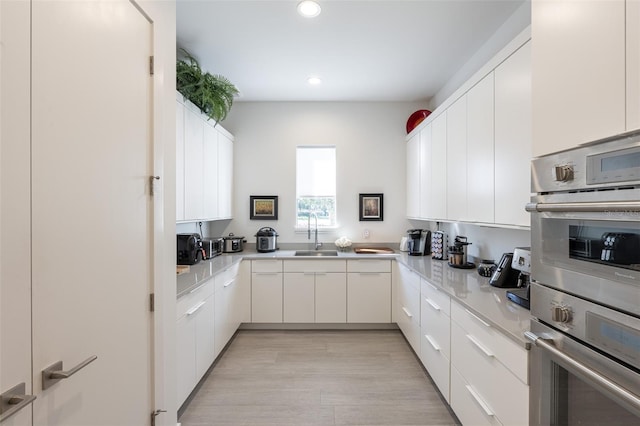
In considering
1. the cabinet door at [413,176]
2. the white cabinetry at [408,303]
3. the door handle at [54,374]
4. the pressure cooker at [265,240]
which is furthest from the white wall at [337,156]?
the door handle at [54,374]

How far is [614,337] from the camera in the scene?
80 centimetres

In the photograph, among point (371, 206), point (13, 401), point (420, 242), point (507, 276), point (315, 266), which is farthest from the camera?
point (371, 206)

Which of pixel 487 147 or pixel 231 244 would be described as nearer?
pixel 487 147

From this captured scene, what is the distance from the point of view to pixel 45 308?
0.89 m

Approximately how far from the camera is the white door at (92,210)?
0.88 metres

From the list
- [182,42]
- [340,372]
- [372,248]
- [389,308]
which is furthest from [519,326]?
→ [182,42]

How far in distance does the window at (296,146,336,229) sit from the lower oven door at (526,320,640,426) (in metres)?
3.03

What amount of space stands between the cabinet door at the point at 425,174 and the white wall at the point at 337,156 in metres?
→ 0.64

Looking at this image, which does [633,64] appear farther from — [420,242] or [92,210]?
[420,242]

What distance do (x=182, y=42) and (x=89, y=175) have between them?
6.62 ft

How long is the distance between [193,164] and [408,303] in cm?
241

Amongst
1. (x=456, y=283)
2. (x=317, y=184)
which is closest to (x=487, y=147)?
(x=456, y=283)

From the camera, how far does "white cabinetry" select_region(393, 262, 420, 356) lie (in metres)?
2.66

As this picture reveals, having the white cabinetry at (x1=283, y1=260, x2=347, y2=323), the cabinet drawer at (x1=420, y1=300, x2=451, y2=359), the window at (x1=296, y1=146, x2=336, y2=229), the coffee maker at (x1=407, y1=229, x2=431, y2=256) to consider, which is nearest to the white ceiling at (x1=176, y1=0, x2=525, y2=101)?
the window at (x1=296, y1=146, x2=336, y2=229)
